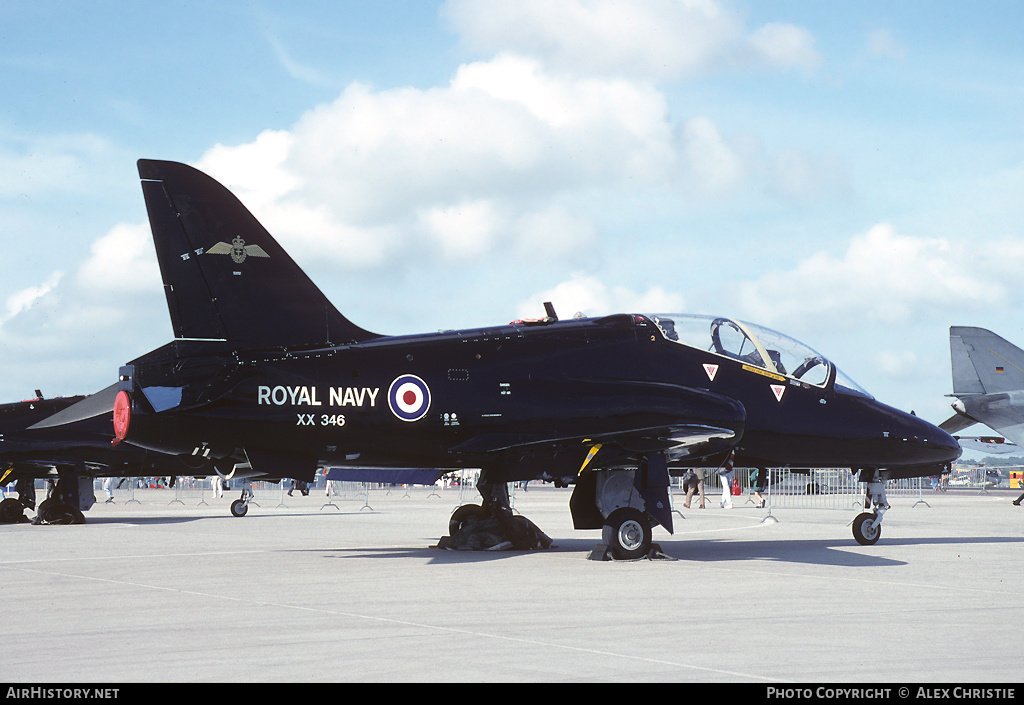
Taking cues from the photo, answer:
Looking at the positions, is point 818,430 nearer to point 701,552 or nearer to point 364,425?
point 701,552

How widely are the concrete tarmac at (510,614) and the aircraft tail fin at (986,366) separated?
15.2 metres

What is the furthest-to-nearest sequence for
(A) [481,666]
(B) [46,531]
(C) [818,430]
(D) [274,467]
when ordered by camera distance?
1. (B) [46,531]
2. (C) [818,430]
3. (D) [274,467]
4. (A) [481,666]

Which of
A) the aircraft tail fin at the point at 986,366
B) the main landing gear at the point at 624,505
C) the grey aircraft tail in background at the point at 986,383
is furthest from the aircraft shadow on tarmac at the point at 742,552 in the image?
the aircraft tail fin at the point at 986,366

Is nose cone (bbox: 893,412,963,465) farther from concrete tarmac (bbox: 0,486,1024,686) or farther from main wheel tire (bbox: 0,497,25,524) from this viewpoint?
main wheel tire (bbox: 0,497,25,524)

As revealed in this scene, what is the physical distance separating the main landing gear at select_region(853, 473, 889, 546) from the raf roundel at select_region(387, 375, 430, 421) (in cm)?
757

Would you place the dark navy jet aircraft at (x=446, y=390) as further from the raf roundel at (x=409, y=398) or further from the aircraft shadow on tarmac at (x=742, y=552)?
the aircraft shadow on tarmac at (x=742, y=552)

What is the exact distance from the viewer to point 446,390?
46.2ft

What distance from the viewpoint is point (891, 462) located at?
1634cm

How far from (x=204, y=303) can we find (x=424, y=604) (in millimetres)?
5986

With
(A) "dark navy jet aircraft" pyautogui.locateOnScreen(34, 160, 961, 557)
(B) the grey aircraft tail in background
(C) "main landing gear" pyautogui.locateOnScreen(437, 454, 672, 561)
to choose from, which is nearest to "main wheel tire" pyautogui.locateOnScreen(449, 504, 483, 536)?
(A) "dark navy jet aircraft" pyautogui.locateOnScreen(34, 160, 961, 557)

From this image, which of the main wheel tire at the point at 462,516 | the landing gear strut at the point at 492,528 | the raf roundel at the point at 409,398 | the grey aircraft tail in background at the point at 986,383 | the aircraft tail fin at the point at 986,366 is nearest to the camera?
the raf roundel at the point at 409,398

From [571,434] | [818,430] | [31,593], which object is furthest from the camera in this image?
[818,430]

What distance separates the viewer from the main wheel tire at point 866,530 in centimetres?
1688

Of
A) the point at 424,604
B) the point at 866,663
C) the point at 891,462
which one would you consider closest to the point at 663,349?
the point at 891,462
